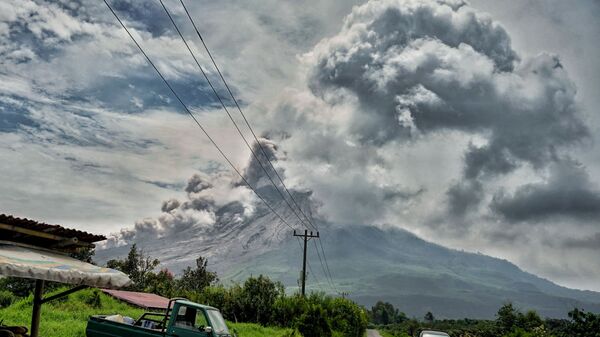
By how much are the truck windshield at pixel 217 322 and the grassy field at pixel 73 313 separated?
280 inches

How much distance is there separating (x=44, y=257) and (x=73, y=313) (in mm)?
21271

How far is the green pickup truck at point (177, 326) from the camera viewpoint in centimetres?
1429

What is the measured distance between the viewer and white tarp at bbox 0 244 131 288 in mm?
9125

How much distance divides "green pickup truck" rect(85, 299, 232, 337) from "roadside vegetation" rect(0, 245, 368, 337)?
7069mm

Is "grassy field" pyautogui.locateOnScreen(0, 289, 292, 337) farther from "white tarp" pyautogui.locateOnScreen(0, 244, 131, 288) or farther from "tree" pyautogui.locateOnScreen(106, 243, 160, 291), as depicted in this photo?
"tree" pyautogui.locateOnScreen(106, 243, 160, 291)

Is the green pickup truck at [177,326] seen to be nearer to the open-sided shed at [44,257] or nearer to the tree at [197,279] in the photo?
the open-sided shed at [44,257]

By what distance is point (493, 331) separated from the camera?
72.1 meters

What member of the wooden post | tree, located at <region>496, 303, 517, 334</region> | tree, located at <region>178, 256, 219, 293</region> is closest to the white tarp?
the wooden post

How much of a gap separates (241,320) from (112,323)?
36851mm

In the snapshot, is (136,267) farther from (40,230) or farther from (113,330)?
(40,230)

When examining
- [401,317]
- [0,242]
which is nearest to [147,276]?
[0,242]

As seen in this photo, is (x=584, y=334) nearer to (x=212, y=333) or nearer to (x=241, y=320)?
(x=241, y=320)

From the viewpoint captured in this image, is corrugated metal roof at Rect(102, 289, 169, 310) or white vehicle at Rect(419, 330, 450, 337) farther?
corrugated metal roof at Rect(102, 289, 169, 310)

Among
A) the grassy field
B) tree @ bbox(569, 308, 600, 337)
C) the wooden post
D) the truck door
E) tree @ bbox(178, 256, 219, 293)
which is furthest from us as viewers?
tree @ bbox(178, 256, 219, 293)
